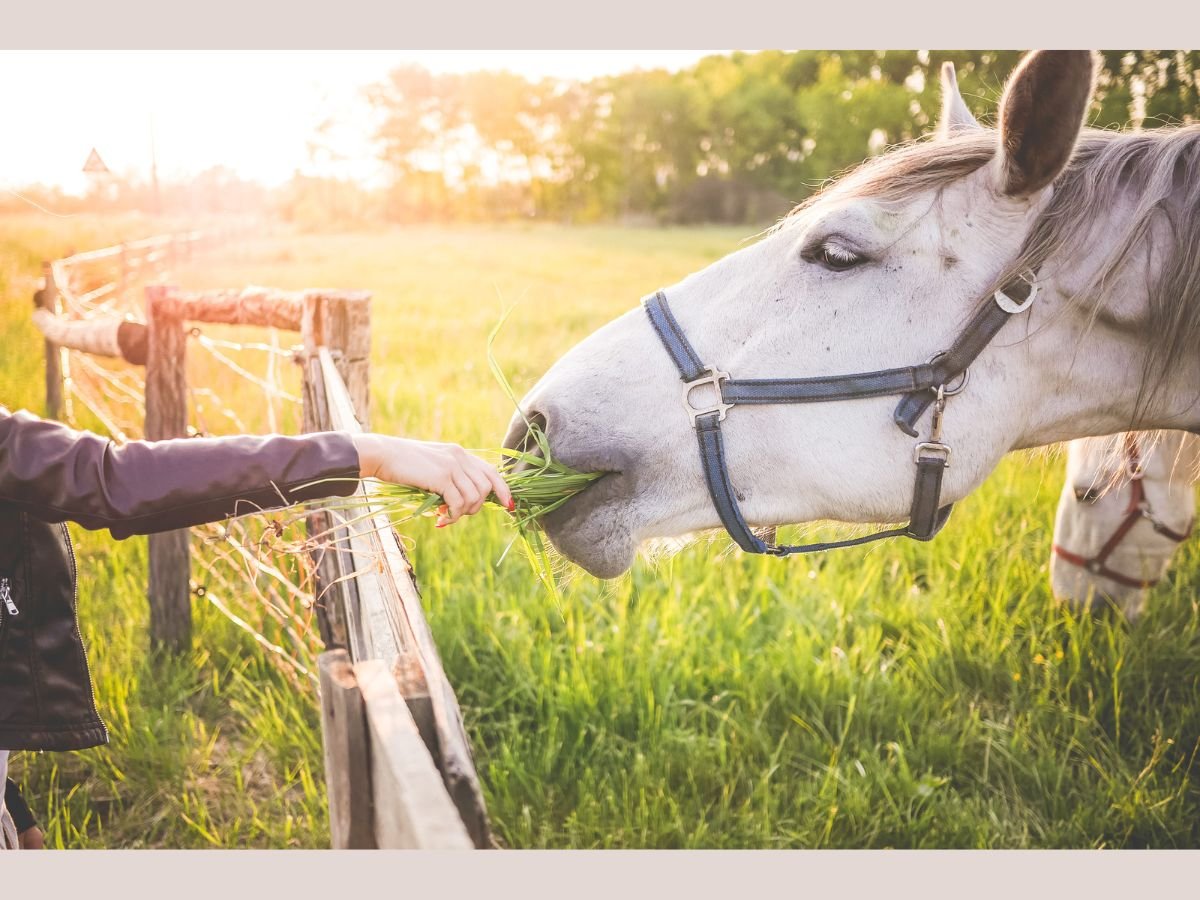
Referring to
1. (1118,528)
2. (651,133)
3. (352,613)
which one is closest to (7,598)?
(352,613)

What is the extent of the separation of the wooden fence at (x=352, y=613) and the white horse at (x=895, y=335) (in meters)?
0.40

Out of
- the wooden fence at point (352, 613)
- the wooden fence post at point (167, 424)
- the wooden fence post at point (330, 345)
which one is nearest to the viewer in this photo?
the wooden fence at point (352, 613)

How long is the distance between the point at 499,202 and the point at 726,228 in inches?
65.5

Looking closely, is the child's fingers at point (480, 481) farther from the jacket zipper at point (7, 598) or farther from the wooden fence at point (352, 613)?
the jacket zipper at point (7, 598)

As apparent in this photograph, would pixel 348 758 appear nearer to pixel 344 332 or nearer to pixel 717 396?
pixel 717 396

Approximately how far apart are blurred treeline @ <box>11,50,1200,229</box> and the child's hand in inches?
79.6

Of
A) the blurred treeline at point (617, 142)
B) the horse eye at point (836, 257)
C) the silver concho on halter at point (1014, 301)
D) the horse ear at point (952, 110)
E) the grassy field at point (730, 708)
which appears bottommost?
the grassy field at point (730, 708)

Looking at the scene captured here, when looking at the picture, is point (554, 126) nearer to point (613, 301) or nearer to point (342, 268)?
point (342, 268)

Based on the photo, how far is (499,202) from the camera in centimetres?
466

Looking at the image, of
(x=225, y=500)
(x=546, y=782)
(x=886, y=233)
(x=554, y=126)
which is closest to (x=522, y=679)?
(x=546, y=782)

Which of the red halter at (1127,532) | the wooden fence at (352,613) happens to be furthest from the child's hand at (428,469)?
the red halter at (1127,532)

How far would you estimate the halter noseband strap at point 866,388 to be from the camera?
1.53 meters

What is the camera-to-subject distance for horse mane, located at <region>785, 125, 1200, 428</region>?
149 centimetres

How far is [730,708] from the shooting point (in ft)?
8.46
